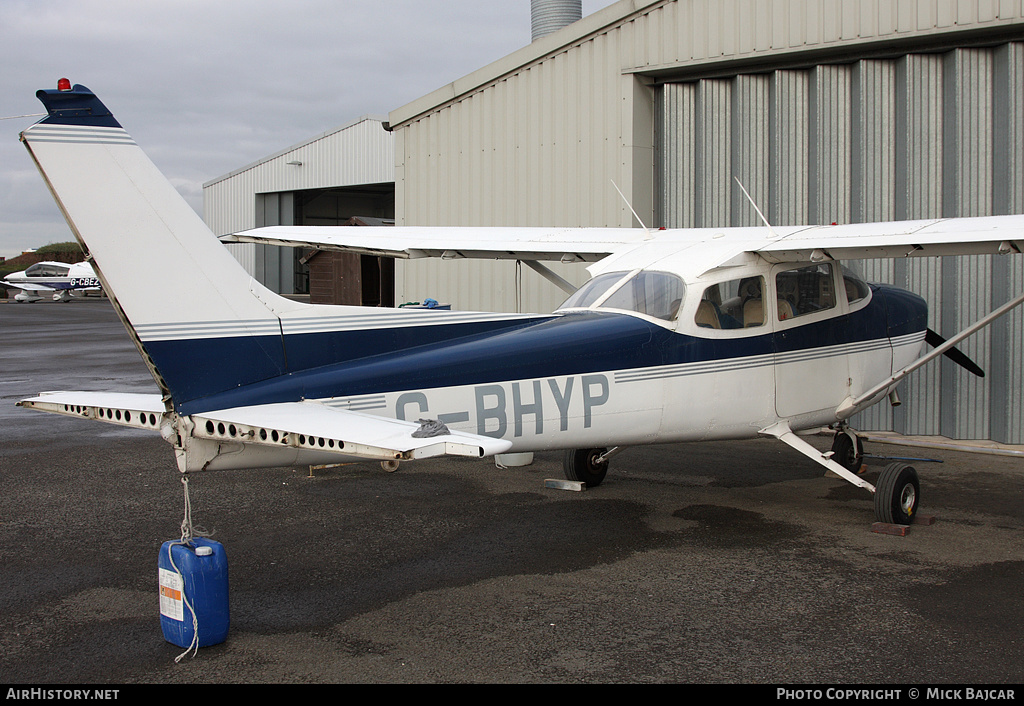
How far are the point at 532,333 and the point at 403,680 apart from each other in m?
2.40

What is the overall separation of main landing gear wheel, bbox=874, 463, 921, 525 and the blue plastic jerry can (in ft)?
15.6

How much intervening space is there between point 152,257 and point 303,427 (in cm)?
118

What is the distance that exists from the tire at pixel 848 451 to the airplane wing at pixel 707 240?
2.03m

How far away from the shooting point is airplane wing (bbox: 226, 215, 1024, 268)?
647cm

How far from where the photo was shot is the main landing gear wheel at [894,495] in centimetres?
664

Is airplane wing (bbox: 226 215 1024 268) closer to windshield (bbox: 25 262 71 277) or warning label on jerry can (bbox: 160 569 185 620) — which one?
warning label on jerry can (bbox: 160 569 185 620)

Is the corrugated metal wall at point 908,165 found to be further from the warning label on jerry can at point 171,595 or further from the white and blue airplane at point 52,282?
the white and blue airplane at point 52,282

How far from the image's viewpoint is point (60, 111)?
414cm

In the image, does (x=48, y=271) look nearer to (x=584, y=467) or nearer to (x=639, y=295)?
(x=584, y=467)

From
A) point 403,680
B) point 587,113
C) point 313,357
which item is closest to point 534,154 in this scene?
point 587,113

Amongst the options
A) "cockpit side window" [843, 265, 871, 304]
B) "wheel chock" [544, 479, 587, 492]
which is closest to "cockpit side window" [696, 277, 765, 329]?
"cockpit side window" [843, 265, 871, 304]
